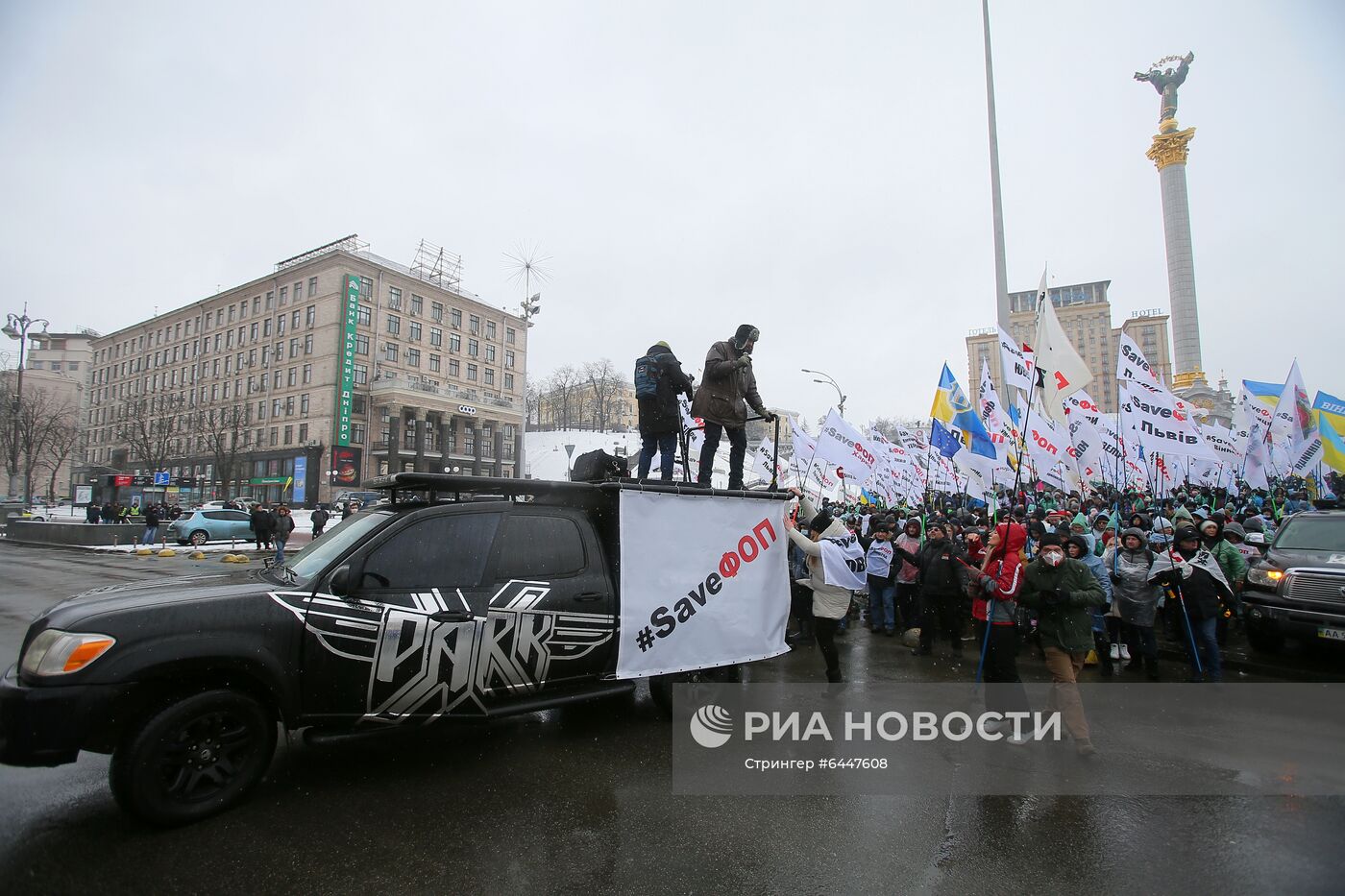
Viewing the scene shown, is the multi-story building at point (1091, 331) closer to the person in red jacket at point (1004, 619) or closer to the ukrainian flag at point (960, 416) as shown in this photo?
the ukrainian flag at point (960, 416)

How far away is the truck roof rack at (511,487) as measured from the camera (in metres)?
4.48

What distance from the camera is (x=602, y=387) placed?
309 ft

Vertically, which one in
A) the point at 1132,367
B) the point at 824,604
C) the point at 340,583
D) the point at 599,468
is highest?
the point at 1132,367

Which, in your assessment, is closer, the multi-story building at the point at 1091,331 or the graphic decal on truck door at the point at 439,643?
the graphic decal on truck door at the point at 439,643

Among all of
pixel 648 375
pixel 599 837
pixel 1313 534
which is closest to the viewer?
pixel 599 837

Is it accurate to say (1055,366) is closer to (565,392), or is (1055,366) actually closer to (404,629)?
(404,629)

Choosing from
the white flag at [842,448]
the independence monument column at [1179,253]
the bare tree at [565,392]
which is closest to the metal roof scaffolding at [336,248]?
the bare tree at [565,392]

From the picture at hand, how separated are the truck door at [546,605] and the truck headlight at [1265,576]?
825 cm

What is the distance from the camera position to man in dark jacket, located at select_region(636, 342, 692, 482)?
6.48m

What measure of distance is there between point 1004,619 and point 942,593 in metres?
3.09

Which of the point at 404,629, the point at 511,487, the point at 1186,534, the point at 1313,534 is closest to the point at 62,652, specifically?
the point at 404,629

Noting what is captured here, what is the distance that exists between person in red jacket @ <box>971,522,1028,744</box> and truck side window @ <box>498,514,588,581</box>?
3665mm

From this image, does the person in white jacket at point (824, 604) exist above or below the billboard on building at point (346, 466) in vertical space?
below

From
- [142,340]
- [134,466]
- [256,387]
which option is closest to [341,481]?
[256,387]
